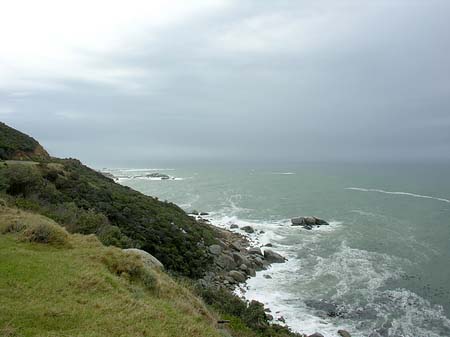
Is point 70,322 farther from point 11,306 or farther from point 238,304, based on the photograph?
point 238,304

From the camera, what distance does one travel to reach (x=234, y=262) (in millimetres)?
30953

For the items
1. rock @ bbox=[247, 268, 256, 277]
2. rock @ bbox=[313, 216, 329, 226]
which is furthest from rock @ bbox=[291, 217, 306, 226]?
rock @ bbox=[247, 268, 256, 277]

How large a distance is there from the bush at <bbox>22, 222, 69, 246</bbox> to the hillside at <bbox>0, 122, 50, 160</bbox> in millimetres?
27461

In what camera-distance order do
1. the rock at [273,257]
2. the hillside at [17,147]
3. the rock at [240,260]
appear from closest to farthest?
the rock at [240,260] < the rock at [273,257] < the hillside at [17,147]

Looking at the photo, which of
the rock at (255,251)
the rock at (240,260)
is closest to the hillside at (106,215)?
the rock at (240,260)

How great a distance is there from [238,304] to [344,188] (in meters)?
80.6

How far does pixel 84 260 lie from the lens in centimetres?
1213

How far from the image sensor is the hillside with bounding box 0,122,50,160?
127ft

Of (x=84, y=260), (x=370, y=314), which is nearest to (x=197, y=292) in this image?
(x=84, y=260)

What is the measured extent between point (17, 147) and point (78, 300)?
38072 mm

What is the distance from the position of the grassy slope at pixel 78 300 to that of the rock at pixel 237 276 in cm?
1562

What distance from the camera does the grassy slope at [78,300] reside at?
7.98 m

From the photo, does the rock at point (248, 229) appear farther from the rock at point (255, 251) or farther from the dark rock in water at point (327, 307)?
the dark rock in water at point (327, 307)

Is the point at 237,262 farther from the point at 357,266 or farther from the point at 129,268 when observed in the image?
the point at 129,268
